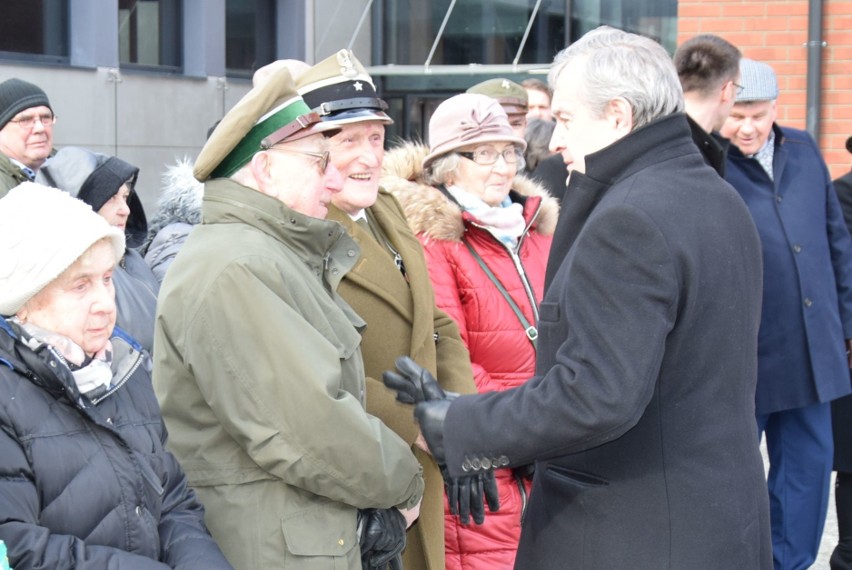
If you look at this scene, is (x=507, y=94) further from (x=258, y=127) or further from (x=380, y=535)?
(x=380, y=535)

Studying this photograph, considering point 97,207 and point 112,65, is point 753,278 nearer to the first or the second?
point 97,207

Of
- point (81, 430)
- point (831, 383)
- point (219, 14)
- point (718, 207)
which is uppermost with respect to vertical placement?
point (219, 14)

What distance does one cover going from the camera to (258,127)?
118 inches

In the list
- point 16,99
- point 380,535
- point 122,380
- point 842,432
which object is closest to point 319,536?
point 380,535

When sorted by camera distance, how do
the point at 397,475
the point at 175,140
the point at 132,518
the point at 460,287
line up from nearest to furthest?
the point at 132,518 → the point at 397,475 → the point at 460,287 → the point at 175,140

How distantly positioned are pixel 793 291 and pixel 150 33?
1115 cm

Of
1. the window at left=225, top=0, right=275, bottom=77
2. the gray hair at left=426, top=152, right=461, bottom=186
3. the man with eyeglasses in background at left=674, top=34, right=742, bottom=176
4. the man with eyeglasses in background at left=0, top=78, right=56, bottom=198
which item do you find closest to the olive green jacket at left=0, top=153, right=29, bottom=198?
the man with eyeglasses in background at left=0, top=78, right=56, bottom=198

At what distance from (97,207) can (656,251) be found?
3169 mm

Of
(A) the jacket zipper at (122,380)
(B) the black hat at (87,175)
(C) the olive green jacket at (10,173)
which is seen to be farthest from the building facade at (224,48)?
(A) the jacket zipper at (122,380)

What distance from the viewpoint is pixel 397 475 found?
288cm

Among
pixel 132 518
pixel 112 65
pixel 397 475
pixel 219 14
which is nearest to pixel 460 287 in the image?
pixel 397 475

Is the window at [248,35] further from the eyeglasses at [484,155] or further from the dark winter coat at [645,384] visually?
the dark winter coat at [645,384]

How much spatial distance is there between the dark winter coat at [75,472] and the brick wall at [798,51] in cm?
563

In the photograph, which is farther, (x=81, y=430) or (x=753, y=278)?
(x=753, y=278)
